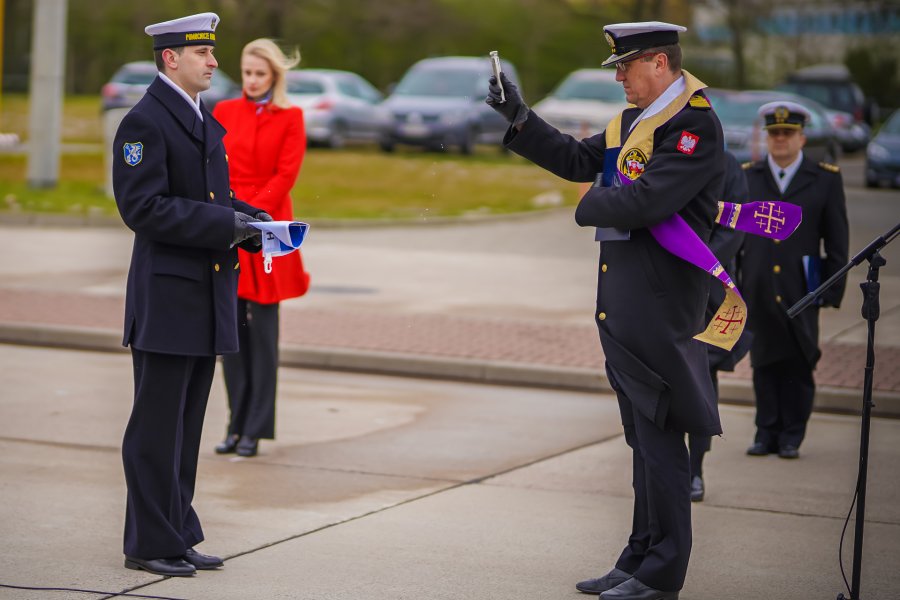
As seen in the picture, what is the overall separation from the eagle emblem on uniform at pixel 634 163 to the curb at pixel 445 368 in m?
4.71

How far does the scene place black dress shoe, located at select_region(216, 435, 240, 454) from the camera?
7.63 meters

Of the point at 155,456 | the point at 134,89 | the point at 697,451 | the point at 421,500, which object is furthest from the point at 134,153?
the point at 134,89

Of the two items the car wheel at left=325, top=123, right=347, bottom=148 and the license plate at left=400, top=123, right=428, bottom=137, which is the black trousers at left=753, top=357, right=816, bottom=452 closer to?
the license plate at left=400, top=123, right=428, bottom=137

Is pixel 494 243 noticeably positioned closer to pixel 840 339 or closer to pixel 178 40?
pixel 840 339

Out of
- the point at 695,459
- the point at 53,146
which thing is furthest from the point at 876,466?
the point at 53,146

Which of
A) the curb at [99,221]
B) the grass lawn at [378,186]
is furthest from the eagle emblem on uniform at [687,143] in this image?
the curb at [99,221]

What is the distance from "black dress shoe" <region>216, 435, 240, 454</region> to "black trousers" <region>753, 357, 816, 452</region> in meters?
2.84

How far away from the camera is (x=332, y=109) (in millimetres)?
29500

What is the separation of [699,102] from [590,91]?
23.6 meters

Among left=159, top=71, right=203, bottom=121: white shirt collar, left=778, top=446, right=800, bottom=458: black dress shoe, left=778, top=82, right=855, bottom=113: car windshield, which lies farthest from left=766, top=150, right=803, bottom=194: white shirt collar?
left=778, top=82, right=855, bottom=113: car windshield

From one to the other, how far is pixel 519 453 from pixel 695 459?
1.27 m

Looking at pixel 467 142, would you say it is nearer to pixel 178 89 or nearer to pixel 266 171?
pixel 266 171

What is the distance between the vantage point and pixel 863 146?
123ft

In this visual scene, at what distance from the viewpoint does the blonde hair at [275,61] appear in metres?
7.61
